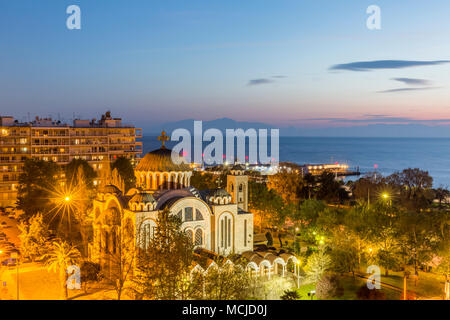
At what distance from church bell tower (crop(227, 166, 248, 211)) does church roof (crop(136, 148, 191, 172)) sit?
255 inches

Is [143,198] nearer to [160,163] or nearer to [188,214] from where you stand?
[188,214]

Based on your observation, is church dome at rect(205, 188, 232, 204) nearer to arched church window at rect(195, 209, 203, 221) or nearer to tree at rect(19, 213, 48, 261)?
arched church window at rect(195, 209, 203, 221)

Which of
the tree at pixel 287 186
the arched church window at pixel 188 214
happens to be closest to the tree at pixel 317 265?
the arched church window at pixel 188 214

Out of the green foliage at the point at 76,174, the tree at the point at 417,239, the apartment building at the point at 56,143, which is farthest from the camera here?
the apartment building at the point at 56,143

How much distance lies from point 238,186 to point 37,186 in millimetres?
26950

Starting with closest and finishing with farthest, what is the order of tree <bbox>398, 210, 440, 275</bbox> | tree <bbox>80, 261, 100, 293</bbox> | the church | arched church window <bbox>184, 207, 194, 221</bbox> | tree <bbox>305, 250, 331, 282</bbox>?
tree <bbox>305, 250, 331, 282</bbox> → tree <bbox>80, 261, 100, 293</bbox> → the church → tree <bbox>398, 210, 440, 275</bbox> → arched church window <bbox>184, 207, 194, 221</bbox>

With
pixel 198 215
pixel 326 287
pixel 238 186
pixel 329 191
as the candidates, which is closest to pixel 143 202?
pixel 198 215

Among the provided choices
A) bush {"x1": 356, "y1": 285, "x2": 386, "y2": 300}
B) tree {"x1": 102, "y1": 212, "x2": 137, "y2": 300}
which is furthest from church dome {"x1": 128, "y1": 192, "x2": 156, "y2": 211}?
bush {"x1": 356, "y1": 285, "x2": 386, "y2": 300}

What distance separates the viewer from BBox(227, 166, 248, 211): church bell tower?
142 feet

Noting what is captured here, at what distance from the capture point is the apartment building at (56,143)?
68.9 meters

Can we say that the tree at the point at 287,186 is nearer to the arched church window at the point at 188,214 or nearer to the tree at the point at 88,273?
the arched church window at the point at 188,214

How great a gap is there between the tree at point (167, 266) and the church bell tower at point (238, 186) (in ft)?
62.2
